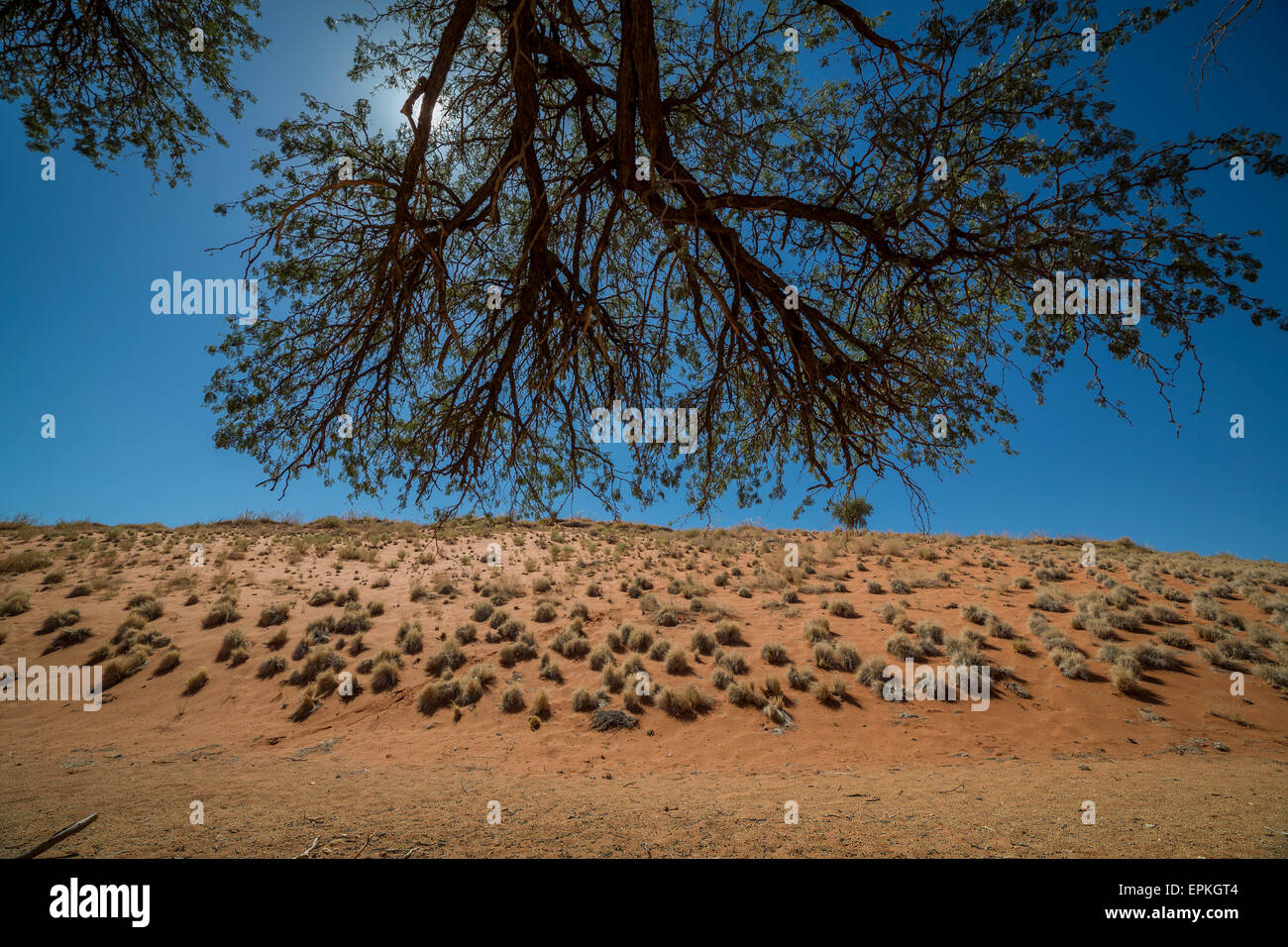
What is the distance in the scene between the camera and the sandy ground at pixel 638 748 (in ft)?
15.6

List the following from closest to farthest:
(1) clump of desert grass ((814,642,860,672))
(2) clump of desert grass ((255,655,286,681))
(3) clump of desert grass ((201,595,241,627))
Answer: (1) clump of desert grass ((814,642,860,672)) < (2) clump of desert grass ((255,655,286,681)) < (3) clump of desert grass ((201,595,241,627))

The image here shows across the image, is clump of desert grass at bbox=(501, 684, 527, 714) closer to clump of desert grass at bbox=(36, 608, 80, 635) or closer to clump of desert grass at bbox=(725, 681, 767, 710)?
clump of desert grass at bbox=(725, 681, 767, 710)

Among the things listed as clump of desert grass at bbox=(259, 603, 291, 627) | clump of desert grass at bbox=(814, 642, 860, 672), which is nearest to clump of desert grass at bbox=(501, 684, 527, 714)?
clump of desert grass at bbox=(814, 642, 860, 672)

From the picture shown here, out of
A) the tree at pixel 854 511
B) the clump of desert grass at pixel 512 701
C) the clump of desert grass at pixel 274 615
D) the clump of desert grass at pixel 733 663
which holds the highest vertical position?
the tree at pixel 854 511

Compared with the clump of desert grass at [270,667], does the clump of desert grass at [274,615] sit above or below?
above

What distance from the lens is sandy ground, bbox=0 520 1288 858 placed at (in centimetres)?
476

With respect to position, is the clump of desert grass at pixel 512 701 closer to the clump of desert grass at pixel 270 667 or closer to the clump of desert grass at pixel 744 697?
the clump of desert grass at pixel 744 697

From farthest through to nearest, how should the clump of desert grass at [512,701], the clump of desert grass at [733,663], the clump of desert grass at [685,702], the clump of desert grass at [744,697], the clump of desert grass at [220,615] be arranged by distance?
the clump of desert grass at [220,615], the clump of desert grass at [733,663], the clump of desert grass at [512,701], the clump of desert grass at [744,697], the clump of desert grass at [685,702]

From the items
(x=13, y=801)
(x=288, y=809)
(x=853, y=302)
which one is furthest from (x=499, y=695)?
(x=853, y=302)

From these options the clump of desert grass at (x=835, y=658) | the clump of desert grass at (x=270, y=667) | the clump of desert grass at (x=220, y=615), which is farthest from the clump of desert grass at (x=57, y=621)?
the clump of desert grass at (x=835, y=658)

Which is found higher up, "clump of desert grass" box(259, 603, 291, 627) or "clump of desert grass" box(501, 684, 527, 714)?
"clump of desert grass" box(259, 603, 291, 627)

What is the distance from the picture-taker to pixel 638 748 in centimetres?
955

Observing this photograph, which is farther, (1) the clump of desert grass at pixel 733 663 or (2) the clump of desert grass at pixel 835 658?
(2) the clump of desert grass at pixel 835 658

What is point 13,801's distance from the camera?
18.6 feet
